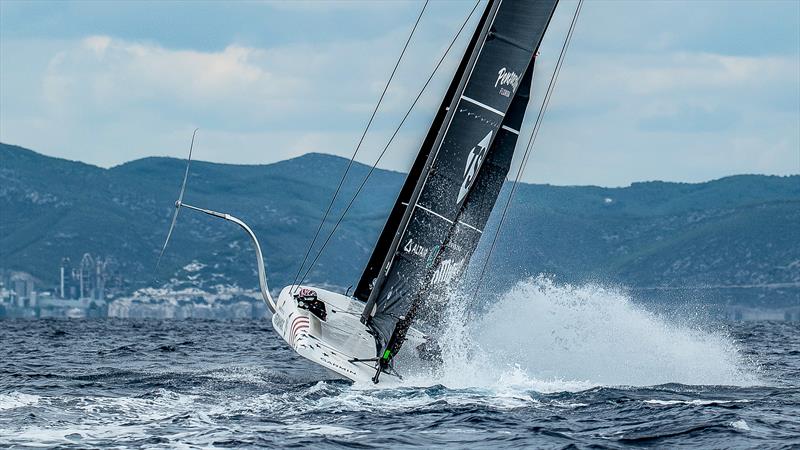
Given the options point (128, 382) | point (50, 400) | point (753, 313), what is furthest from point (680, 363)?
point (753, 313)

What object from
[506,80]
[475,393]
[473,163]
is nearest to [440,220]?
[473,163]

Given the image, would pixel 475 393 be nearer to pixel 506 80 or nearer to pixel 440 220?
pixel 440 220

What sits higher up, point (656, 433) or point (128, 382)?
point (656, 433)

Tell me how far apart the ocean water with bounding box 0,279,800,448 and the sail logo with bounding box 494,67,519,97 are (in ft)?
11.7

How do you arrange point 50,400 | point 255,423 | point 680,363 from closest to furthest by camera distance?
1. point 255,423
2. point 50,400
3. point 680,363

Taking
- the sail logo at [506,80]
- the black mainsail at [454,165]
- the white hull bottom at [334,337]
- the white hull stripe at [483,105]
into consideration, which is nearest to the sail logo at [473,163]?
the black mainsail at [454,165]

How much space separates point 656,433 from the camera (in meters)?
15.9

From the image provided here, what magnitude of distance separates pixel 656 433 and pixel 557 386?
4.40 metres

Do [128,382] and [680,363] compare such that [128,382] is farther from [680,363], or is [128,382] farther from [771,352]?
[771,352]

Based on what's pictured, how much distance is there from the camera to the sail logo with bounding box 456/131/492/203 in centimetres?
2070

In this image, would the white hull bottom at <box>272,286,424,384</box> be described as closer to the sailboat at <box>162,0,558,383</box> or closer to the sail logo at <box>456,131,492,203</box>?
the sailboat at <box>162,0,558,383</box>

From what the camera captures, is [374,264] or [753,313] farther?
[753,313]

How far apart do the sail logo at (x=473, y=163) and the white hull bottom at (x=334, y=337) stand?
246 centimetres

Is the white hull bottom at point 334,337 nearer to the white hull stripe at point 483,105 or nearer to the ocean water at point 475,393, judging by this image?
the ocean water at point 475,393
